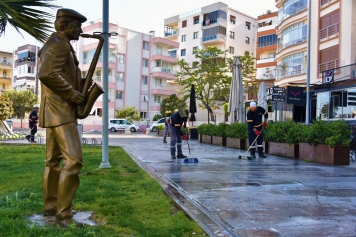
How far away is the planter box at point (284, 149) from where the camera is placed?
43.0 ft

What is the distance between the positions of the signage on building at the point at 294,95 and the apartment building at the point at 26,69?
54643 mm

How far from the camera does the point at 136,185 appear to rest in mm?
6676

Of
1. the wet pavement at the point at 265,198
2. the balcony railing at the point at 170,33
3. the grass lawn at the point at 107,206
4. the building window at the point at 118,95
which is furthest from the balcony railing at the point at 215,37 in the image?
the grass lawn at the point at 107,206

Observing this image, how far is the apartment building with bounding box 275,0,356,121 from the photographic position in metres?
29.5

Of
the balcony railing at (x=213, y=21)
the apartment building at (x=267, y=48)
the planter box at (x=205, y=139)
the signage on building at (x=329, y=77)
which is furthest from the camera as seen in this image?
the balcony railing at (x=213, y=21)

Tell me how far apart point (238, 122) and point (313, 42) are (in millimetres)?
19580

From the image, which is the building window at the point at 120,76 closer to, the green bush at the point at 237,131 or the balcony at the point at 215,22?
the balcony at the point at 215,22

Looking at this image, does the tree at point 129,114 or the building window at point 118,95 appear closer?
the tree at point 129,114

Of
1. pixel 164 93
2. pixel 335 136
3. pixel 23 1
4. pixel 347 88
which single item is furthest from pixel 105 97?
pixel 164 93

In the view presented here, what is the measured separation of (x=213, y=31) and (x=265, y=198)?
59.0 m

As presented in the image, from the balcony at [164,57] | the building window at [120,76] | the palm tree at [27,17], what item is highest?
the balcony at [164,57]

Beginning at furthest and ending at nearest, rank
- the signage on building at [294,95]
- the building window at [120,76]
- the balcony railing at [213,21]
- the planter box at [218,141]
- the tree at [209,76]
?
the balcony railing at [213,21] < the building window at [120,76] < the tree at [209,76] < the signage on building at [294,95] < the planter box at [218,141]

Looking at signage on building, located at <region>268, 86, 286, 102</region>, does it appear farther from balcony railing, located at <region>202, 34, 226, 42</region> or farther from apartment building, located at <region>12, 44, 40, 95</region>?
apartment building, located at <region>12, 44, 40, 95</region>

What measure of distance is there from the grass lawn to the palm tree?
2.34 metres
